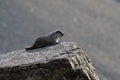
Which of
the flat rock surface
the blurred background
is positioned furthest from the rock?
the blurred background

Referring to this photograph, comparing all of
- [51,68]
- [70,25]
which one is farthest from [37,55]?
[70,25]

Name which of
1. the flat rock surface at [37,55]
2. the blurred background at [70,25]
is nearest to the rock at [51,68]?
the flat rock surface at [37,55]

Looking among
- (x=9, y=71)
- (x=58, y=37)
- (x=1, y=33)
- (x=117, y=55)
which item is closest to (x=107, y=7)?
(x=117, y=55)

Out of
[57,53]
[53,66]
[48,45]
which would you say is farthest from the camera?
[48,45]

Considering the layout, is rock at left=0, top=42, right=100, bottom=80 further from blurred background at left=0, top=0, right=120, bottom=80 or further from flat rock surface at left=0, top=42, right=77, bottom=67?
blurred background at left=0, top=0, right=120, bottom=80

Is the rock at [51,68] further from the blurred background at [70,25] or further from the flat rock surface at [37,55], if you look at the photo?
the blurred background at [70,25]

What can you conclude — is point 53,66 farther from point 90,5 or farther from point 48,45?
point 90,5

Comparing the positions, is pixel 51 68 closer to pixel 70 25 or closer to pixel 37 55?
pixel 37 55
